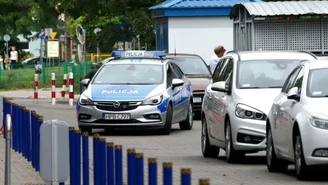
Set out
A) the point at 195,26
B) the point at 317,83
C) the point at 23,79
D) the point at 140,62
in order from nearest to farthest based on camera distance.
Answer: the point at 317,83 < the point at 140,62 < the point at 195,26 < the point at 23,79

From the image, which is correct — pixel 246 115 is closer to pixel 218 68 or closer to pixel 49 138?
pixel 218 68

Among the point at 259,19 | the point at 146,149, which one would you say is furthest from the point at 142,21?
the point at 146,149

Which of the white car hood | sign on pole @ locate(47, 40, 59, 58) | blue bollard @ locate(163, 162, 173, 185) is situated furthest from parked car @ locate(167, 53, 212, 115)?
blue bollard @ locate(163, 162, 173, 185)

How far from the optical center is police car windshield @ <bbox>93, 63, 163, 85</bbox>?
23.5 m

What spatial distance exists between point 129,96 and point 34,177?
7952 mm

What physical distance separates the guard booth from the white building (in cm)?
669

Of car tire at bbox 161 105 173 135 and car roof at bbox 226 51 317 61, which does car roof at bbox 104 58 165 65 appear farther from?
car roof at bbox 226 51 317 61

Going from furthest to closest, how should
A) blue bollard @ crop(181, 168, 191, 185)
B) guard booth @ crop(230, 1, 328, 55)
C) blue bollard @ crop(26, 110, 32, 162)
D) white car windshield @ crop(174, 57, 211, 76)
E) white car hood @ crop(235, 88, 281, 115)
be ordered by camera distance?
guard booth @ crop(230, 1, 328, 55)
white car windshield @ crop(174, 57, 211, 76)
blue bollard @ crop(26, 110, 32, 162)
white car hood @ crop(235, 88, 281, 115)
blue bollard @ crop(181, 168, 191, 185)

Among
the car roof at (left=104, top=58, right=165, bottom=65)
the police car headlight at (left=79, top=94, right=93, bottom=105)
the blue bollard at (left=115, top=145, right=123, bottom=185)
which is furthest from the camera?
the car roof at (left=104, top=58, right=165, bottom=65)

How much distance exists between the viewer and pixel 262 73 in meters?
17.0

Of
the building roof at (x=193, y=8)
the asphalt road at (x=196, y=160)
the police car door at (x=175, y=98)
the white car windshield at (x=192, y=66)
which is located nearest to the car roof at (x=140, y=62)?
the police car door at (x=175, y=98)

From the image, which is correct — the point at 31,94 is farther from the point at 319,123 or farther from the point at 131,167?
the point at 131,167

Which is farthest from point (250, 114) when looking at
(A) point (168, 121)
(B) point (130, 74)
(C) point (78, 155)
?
(B) point (130, 74)

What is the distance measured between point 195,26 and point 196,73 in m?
9.68
